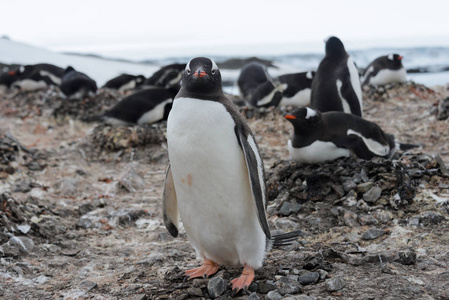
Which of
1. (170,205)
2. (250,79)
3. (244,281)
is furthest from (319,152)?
(250,79)

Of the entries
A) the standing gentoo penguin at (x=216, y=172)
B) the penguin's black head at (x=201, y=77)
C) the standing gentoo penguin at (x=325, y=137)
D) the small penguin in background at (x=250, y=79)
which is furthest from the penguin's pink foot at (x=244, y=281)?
the small penguin in background at (x=250, y=79)

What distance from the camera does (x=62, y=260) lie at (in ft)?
11.1

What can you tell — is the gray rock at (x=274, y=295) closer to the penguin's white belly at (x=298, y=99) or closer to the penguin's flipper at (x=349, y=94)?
the penguin's flipper at (x=349, y=94)

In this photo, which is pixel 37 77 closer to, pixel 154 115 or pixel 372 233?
pixel 154 115

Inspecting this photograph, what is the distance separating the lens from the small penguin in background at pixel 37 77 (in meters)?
9.62

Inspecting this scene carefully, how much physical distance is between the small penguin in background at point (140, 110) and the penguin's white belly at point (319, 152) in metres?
2.98

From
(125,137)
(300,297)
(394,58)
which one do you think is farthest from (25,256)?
(394,58)

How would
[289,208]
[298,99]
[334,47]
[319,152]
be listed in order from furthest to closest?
[298,99], [334,47], [319,152], [289,208]

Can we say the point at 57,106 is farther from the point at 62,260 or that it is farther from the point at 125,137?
the point at 62,260

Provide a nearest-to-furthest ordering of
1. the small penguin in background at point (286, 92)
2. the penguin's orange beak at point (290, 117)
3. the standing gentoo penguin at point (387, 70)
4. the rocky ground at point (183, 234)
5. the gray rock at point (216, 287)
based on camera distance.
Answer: the gray rock at point (216, 287) → the rocky ground at point (183, 234) → the penguin's orange beak at point (290, 117) → the small penguin in background at point (286, 92) → the standing gentoo penguin at point (387, 70)

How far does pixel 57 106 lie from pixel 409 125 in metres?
5.63

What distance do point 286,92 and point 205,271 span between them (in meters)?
5.35

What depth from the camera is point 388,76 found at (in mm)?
8539

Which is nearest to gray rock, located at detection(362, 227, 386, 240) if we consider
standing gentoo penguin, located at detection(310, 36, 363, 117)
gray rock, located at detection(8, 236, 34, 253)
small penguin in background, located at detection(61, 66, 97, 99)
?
gray rock, located at detection(8, 236, 34, 253)
